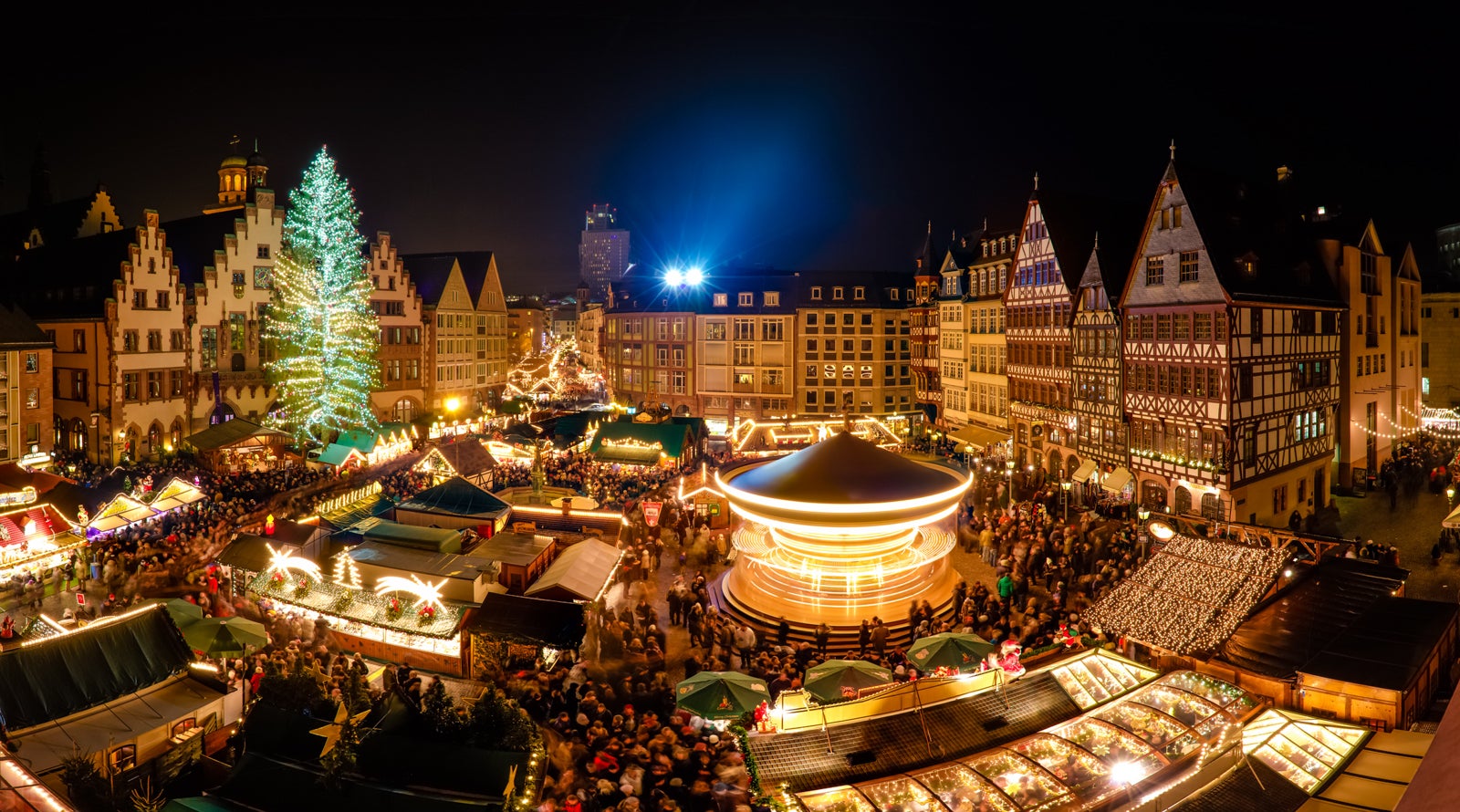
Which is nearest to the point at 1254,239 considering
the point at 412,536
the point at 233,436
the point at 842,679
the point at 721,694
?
the point at 842,679

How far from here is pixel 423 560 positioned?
19.6 meters

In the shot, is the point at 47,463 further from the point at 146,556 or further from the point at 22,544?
the point at 146,556

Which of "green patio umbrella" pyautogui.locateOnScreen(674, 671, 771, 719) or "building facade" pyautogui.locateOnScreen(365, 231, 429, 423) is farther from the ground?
"building facade" pyautogui.locateOnScreen(365, 231, 429, 423)

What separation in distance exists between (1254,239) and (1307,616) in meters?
18.2

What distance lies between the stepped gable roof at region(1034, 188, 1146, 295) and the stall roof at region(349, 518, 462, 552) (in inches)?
968

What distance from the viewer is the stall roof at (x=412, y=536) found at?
20969mm

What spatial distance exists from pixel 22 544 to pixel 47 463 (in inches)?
594

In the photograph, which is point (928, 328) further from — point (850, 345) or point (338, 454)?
point (338, 454)

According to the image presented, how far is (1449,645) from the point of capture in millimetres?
13234

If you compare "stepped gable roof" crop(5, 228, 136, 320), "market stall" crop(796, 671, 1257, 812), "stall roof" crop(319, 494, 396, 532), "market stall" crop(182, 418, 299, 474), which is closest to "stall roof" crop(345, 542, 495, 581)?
"stall roof" crop(319, 494, 396, 532)

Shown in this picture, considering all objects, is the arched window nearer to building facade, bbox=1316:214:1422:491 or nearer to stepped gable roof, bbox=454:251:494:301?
building facade, bbox=1316:214:1422:491

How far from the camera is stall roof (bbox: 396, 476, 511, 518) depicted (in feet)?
81.5

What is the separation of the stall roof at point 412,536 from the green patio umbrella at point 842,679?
1092 centimetres

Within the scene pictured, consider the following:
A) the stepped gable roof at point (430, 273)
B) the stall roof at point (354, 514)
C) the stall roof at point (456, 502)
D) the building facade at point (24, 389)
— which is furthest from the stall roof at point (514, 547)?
the stepped gable roof at point (430, 273)
